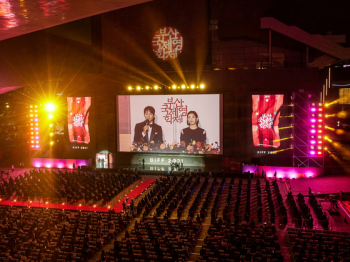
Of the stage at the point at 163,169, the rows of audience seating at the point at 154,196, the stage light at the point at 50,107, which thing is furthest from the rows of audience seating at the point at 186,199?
the stage light at the point at 50,107

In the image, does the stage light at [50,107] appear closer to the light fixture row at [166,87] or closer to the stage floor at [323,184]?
the light fixture row at [166,87]

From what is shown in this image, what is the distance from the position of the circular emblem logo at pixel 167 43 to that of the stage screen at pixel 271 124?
8288 mm

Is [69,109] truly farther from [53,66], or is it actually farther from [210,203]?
[210,203]

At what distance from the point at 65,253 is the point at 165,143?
1670 centimetres

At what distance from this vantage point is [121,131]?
28.5 meters

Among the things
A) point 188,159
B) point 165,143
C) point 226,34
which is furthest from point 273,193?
point 226,34

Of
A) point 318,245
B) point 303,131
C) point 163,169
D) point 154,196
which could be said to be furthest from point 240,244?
point 303,131

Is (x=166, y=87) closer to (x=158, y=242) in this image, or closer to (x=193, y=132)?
(x=193, y=132)

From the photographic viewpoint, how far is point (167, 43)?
28328 millimetres

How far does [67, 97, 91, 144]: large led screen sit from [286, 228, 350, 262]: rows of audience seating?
21546 millimetres

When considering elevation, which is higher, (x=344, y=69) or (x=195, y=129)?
(x=344, y=69)

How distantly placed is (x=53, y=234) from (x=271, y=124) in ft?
59.5

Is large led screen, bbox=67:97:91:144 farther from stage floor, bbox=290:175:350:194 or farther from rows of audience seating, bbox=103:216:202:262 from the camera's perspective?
stage floor, bbox=290:175:350:194

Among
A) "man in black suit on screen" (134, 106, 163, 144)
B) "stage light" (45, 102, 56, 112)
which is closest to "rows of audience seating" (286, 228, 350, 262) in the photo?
"man in black suit on screen" (134, 106, 163, 144)
